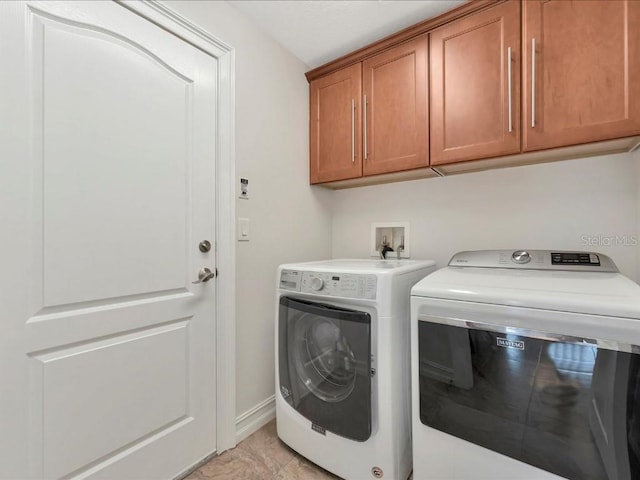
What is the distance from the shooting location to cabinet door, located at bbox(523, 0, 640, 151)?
114cm

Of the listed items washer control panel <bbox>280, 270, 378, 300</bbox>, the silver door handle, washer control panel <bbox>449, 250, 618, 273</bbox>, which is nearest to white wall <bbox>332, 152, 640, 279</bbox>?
washer control panel <bbox>449, 250, 618, 273</bbox>

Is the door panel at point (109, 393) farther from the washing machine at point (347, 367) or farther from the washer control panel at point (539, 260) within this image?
the washer control panel at point (539, 260)

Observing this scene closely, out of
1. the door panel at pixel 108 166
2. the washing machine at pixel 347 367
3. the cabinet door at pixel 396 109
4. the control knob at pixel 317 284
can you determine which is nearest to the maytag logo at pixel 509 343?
the washing machine at pixel 347 367

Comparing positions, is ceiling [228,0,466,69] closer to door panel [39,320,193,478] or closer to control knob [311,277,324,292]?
control knob [311,277,324,292]

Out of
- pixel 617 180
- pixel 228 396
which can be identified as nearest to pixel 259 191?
pixel 228 396

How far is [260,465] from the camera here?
1.41m

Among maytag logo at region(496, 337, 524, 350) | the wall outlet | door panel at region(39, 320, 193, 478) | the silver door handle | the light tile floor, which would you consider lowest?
the light tile floor

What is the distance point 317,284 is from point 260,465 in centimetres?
92

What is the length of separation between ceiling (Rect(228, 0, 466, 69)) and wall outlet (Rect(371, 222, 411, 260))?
3.79 feet

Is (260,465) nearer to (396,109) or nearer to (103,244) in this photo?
(103,244)

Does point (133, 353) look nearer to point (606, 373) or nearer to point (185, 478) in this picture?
point (185, 478)

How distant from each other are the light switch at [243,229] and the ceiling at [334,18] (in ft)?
3.68

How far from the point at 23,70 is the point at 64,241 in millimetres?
557

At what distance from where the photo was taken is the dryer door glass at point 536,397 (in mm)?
838
